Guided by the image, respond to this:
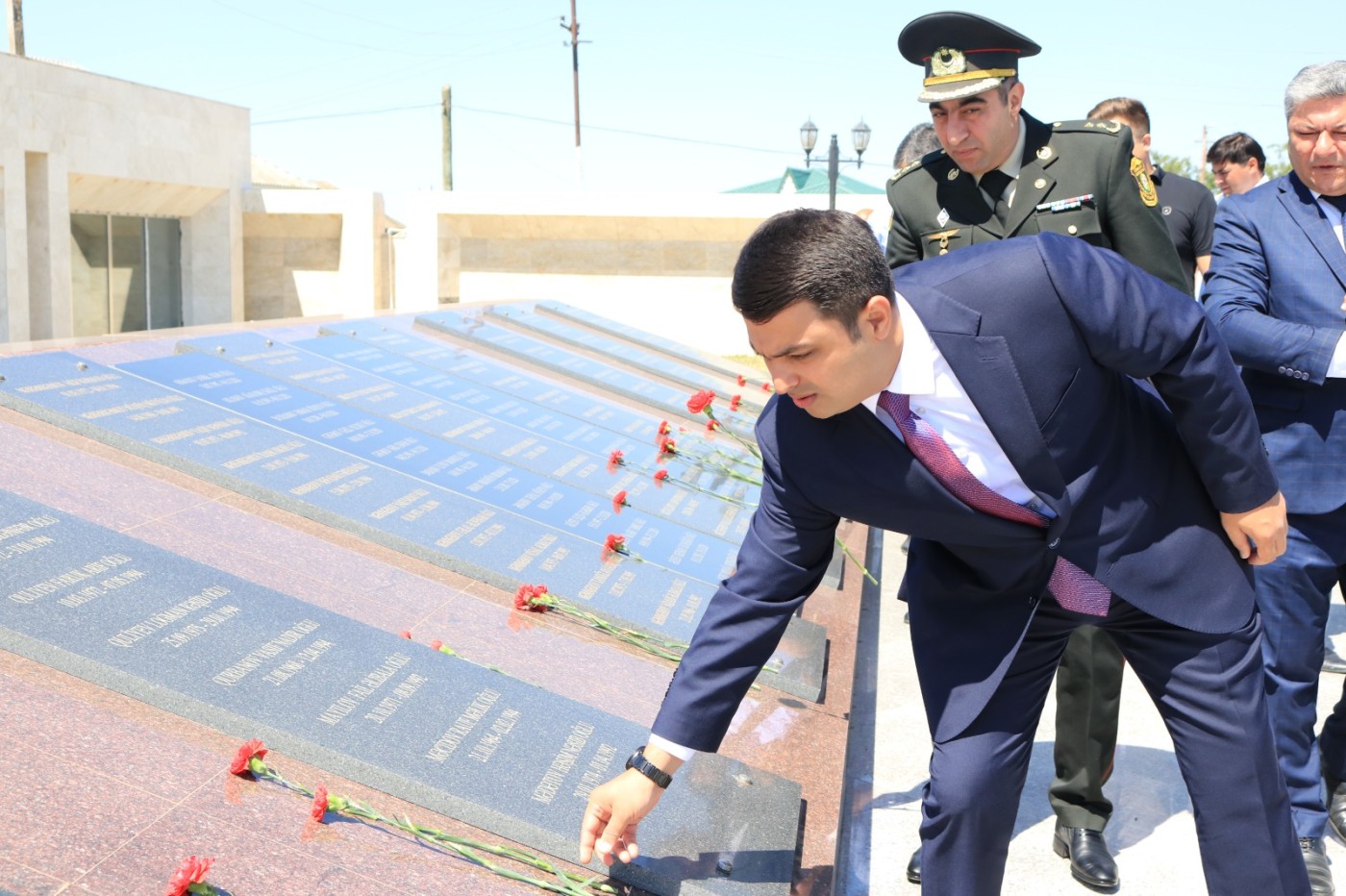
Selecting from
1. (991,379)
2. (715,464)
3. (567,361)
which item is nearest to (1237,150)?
(715,464)

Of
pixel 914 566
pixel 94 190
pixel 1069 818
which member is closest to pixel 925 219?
pixel 914 566

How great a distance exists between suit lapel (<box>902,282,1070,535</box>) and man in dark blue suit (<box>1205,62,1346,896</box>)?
136 centimetres

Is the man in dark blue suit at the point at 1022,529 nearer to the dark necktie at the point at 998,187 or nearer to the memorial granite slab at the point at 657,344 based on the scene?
the dark necktie at the point at 998,187

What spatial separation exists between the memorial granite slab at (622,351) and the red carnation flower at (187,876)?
5.23 m

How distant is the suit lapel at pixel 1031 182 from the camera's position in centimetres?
284

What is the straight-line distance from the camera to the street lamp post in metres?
12.8

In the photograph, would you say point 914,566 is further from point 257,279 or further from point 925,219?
point 257,279

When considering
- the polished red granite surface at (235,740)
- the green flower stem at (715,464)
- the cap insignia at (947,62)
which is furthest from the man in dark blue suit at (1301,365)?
the green flower stem at (715,464)

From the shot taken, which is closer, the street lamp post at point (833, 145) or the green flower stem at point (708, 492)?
the green flower stem at point (708, 492)

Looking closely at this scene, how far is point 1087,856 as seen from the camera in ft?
9.39

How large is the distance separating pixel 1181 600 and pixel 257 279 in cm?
1792

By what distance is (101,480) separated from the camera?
3.04 meters

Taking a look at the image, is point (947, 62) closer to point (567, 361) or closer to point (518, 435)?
point (518, 435)

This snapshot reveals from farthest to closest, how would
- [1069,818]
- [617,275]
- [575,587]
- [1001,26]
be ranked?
[617,275], [575,587], [1069,818], [1001,26]
